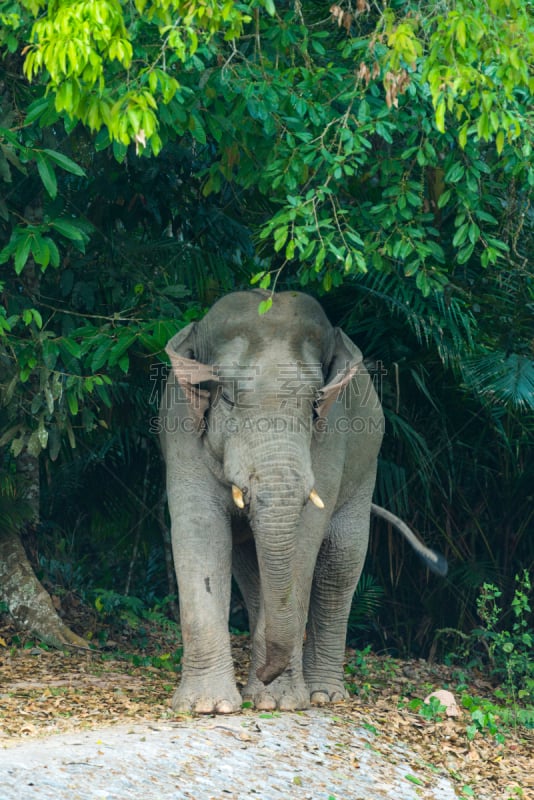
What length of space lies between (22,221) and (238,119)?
1.81 metres

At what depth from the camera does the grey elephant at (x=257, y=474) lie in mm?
7488

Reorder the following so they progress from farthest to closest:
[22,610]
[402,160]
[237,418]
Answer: [22,610]
[402,160]
[237,418]

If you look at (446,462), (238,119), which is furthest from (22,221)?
(446,462)

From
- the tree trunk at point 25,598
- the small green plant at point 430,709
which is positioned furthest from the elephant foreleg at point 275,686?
the tree trunk at point 25,598

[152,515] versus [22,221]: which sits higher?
[22,221]

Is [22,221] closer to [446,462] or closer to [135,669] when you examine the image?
[135,669]

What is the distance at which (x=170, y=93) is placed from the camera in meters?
7.03

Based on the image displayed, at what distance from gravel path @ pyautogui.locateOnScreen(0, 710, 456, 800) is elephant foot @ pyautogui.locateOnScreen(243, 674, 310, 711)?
0.15 metres

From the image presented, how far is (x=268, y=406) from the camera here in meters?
7.63

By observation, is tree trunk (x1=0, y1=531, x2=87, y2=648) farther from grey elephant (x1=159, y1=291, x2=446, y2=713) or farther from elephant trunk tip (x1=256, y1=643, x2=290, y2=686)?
elephant trunk tip (x1=256, y1=643, x2=290, y2=686)

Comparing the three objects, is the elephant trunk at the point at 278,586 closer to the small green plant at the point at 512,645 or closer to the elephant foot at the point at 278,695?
the elephant foot at the point at 278,695

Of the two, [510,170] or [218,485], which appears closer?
[218,485]

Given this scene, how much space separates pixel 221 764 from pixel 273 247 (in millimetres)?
4827

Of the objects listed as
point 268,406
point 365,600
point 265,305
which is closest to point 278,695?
point 268,406
